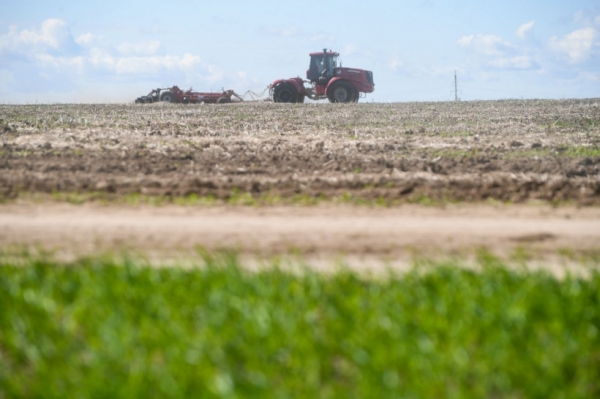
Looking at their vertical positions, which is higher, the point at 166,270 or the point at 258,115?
the point at 258,115

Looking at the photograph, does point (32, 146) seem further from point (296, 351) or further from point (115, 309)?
point (296, 351)

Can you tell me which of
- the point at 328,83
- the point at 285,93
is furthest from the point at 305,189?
the point at 285,93

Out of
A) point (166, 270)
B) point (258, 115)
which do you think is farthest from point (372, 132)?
point (166, 270)

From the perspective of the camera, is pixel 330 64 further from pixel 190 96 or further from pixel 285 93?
pixel 190 96

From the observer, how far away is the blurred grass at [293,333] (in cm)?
470

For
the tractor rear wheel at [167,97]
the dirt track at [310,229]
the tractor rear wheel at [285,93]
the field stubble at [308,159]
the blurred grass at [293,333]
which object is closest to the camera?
the blurred grass at [293,333]

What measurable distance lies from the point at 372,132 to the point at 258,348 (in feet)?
54.7

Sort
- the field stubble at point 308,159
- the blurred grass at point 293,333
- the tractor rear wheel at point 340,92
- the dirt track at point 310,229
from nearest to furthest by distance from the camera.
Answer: the blurred grass at point 293,333 → the dirt track at point 310,229 → the field stubble at point 308,159 → the tractor rear wheel at point 340,92

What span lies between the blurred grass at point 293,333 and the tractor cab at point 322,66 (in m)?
35.2

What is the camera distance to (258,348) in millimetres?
5180

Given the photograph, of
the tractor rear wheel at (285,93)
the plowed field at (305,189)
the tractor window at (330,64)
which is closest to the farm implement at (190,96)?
the tractor rear wheel at (285,93)

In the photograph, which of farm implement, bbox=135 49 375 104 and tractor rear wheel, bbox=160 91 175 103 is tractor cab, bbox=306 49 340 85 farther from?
tractor rear wheel, bbox=160 91 175 103

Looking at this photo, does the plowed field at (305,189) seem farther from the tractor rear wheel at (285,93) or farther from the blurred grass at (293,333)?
the tractor rear wheel at (285,93)

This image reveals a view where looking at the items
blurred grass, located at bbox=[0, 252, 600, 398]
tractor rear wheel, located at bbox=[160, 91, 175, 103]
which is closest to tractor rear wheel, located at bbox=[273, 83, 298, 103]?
tractor rear wheel, located at bbox=[160, 91, 175, 103]
